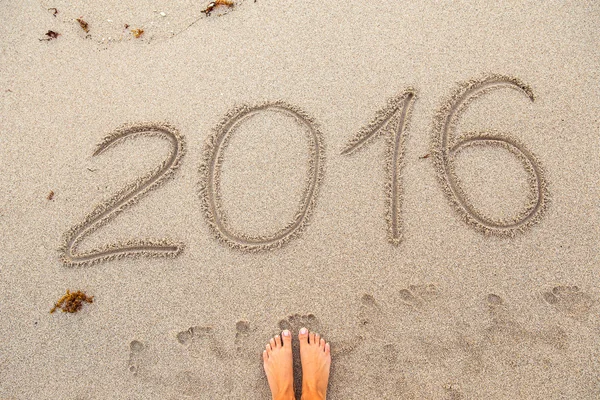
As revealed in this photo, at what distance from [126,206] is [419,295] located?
1.58 m

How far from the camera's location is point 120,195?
78.0 inches

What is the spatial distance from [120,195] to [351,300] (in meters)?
1.33

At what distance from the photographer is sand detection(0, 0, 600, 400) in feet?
6.04

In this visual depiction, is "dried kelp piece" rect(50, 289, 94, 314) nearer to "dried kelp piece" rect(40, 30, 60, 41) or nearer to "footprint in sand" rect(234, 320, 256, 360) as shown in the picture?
"footprint in sand" rect(234, 320, 256, 360)

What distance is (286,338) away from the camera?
73.2 inches

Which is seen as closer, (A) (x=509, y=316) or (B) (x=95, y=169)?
(A) (x=509, y=316)

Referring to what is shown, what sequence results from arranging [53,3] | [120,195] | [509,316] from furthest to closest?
1. [53,3]
2. [120,195]
3. [509,316]

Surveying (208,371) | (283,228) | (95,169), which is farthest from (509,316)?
(95,169)

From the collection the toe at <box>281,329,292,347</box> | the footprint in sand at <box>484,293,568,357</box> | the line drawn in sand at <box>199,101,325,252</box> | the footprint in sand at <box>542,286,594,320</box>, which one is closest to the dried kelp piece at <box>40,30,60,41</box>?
the line drawn in sand at <box>199,101,325,252</box>

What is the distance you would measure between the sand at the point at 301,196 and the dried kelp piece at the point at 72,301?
1.4 inches

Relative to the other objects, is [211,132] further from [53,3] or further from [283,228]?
[53,3]

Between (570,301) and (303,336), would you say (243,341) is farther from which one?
(570,301)

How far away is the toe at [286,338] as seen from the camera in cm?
185

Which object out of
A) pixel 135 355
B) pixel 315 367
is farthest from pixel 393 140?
pixel 135 355
